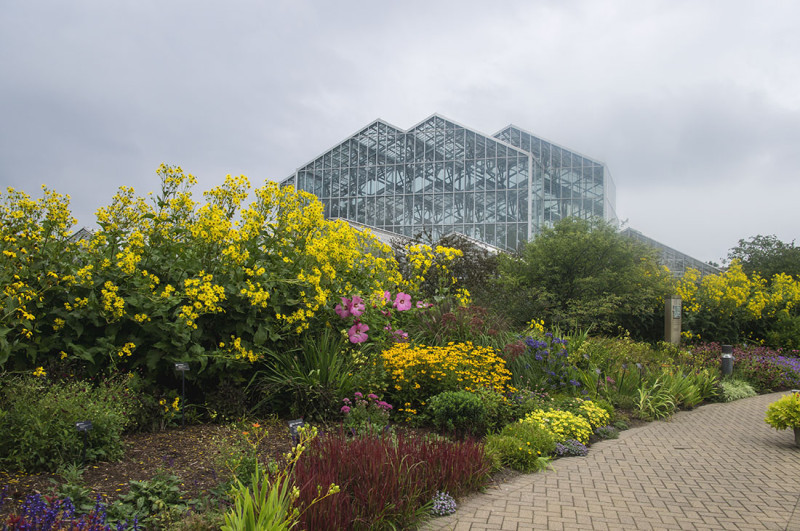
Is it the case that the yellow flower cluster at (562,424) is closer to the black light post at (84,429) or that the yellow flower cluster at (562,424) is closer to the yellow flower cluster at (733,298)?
the black light post at (84,429)

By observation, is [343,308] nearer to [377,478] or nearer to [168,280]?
[168,280]

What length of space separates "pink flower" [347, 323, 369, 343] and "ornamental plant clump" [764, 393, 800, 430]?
4.75 m

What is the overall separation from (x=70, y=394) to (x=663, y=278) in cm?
1447

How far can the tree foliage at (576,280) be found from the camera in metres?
11.9

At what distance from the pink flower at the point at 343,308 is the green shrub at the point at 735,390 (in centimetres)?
670

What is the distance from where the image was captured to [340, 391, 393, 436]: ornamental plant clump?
496 cm

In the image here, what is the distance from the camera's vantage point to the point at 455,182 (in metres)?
32.0

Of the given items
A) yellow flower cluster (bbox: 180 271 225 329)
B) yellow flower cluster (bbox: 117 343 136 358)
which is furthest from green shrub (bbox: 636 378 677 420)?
yellow flower cluster (bbox: 117 343 136 358)

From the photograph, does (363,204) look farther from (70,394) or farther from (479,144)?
(70,394)

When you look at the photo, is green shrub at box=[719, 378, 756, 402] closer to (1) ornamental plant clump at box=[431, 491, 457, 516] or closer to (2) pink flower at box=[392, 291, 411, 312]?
(2) pink flower at box=[392, 291, 411, 312]

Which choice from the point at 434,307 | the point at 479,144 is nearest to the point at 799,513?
the point at 434,307

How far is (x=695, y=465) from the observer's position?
5.09 m

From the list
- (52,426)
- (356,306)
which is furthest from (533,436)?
(52,426)

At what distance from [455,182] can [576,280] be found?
2063 cm
